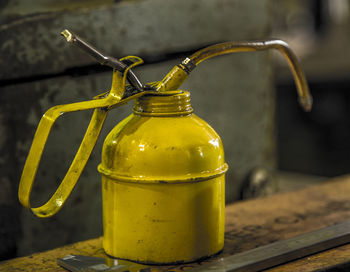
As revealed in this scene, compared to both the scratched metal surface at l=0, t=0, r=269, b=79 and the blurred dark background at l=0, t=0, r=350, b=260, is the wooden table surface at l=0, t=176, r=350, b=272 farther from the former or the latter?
the scratched metal surface at l=0, t=0, r=269, b=79

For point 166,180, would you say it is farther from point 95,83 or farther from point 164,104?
point 95,83

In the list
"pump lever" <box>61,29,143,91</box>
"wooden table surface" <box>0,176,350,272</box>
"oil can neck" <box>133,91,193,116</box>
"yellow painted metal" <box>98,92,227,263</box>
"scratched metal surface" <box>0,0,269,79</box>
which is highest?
"scratched metal surface" <box>0,0,269,79</box>

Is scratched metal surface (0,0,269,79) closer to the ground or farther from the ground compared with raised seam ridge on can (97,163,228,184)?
farther from the ground

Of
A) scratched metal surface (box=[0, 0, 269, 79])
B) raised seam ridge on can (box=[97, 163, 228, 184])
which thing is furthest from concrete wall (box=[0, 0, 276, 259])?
raised seam ridge on can (box=[97, 163, 228, 184])

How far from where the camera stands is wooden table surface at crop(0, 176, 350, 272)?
3.02ft

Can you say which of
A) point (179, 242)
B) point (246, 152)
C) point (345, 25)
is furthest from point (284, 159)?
point (179, 242)

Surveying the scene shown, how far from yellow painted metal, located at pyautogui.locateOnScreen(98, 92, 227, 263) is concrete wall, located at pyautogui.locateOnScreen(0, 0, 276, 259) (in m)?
0.32

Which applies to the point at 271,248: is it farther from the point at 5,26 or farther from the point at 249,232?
the point at 5,26

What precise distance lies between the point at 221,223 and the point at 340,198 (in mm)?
454

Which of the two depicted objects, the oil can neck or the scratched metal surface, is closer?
the oil can neck

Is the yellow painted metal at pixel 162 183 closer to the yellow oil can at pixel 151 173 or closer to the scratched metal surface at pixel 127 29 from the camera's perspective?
the yellow oil can at pixel 151 173

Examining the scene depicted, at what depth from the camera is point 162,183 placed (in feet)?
2.82

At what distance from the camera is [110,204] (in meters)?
0.91

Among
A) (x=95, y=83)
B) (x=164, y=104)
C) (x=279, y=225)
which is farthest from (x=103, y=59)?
(x=279, y=225)
